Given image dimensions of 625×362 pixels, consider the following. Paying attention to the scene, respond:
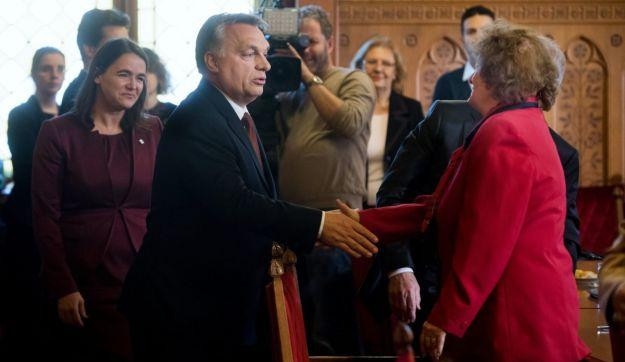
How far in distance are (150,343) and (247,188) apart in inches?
18.0

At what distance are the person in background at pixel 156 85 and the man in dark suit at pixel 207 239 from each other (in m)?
1.46

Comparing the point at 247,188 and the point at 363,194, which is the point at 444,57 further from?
the point at 247,188

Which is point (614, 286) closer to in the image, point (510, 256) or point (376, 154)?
point (510, 256)

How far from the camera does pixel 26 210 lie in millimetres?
4340

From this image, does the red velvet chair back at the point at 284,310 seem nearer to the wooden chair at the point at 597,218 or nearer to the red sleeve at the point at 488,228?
the red sleeve at the point at 488,228

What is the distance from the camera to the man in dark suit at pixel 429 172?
9.04ft

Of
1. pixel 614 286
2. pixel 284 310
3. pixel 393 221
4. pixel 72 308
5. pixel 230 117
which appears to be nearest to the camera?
pixel 614 286

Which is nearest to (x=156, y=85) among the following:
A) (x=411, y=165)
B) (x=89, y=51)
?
(x=89, y=51)

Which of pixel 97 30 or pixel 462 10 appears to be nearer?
pixel 97 30

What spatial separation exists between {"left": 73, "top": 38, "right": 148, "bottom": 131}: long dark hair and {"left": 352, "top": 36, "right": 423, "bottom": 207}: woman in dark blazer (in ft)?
3.61

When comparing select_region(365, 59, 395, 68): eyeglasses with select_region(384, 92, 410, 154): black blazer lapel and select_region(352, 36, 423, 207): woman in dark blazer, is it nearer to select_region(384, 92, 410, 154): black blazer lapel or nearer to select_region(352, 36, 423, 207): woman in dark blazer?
select_region(352, 36, 423, 207): woman in dark blazer

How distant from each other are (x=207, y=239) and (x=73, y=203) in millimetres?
939

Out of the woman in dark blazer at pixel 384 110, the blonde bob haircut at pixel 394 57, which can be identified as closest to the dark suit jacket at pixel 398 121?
the woman in dark blazer at pixel 384 110

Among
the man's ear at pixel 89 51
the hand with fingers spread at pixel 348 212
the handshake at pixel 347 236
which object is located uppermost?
the man's ear at pixel 89 51
